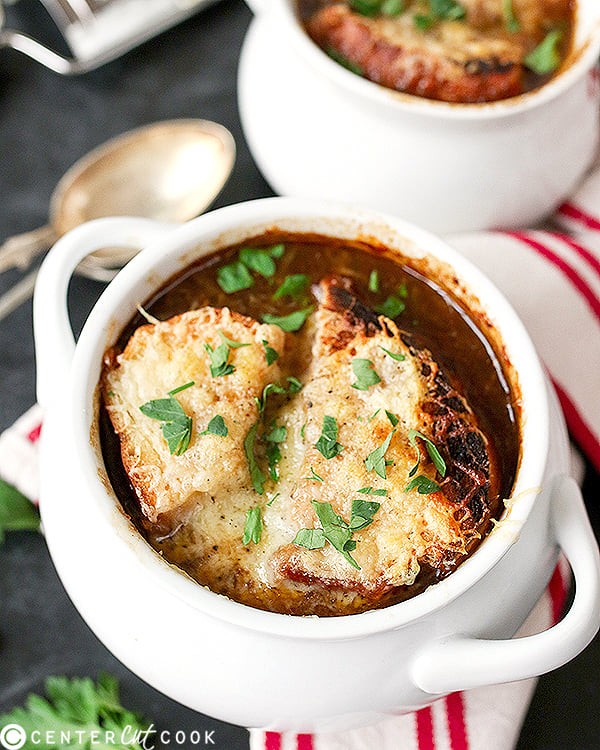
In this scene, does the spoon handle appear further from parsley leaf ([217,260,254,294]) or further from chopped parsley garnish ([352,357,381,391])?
chopped parsley garnish ([352,357,381,391])

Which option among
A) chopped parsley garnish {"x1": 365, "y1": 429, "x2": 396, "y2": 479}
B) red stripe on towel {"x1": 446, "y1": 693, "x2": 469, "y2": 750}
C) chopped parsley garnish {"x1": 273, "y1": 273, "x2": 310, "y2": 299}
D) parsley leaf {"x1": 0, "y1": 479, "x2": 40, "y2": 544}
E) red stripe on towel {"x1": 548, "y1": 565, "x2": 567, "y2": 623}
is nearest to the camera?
chopped parsley garnish {"x1": 365, "y1": 429, "x2": 396, "y2": 479}

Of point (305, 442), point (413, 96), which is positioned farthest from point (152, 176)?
point (305, 442)

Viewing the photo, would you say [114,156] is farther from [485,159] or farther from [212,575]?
[212,575]

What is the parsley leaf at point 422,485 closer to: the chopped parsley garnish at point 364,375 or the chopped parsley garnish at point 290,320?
the chopped parsley garnish at point 364,375

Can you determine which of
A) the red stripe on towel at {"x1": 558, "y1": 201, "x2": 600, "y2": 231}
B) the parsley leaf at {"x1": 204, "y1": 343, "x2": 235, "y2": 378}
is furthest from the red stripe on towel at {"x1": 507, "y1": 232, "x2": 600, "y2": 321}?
the parsley leaf at {"x1": 204, "y1": 343, "x2": 235, "y2": 378}

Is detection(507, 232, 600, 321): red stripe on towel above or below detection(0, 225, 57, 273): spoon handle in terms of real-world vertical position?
above

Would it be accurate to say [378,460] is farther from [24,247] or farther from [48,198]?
[48,198]
